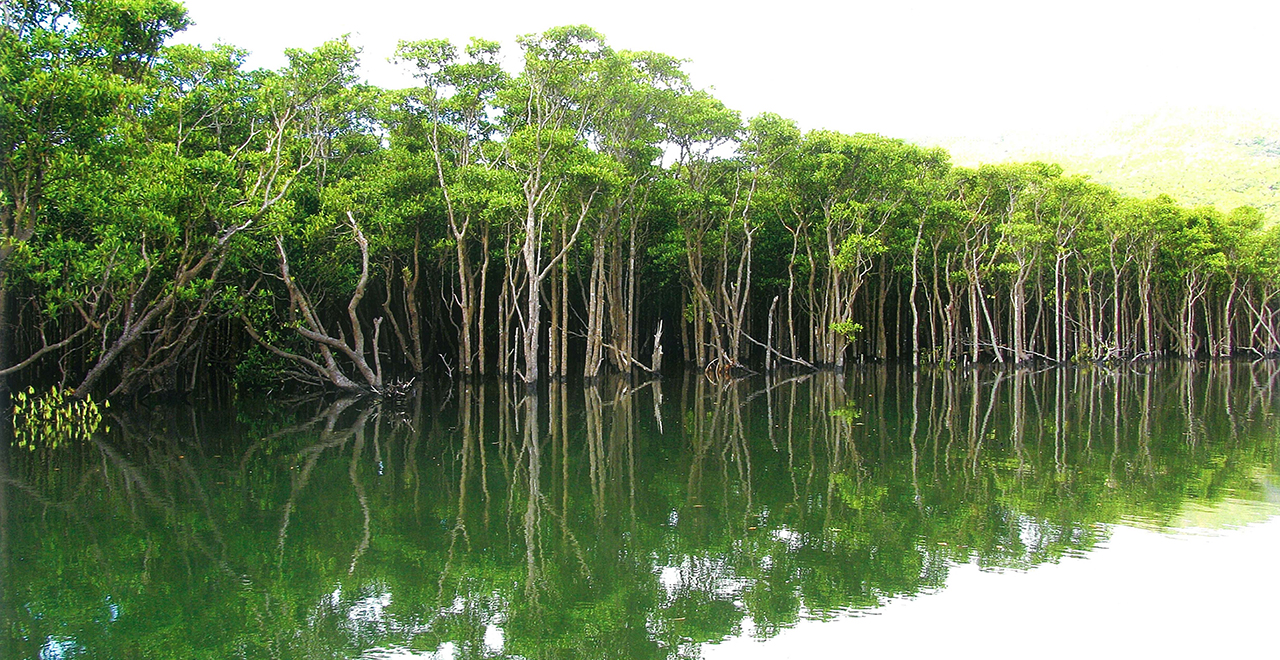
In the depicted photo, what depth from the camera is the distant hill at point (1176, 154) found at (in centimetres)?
6526

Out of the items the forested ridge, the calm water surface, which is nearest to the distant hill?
the forested ridge

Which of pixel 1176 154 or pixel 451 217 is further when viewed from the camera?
pixel 1176 154

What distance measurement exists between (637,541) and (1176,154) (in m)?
97.3

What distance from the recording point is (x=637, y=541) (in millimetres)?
7758

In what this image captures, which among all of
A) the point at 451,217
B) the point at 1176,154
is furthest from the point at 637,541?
the point at 1176,154

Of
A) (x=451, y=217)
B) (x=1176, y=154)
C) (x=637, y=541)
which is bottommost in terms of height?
(x=637, y=541)

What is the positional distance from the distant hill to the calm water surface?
37.9 meters

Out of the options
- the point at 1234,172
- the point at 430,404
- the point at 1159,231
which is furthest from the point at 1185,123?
the point at 430,404

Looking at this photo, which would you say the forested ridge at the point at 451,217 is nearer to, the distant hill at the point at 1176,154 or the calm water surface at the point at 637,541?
the calm water surface at the point at 637,541

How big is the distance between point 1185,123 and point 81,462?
125 meters

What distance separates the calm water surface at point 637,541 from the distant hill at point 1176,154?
124 ft

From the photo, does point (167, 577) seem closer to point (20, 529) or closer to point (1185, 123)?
point (20, 529)

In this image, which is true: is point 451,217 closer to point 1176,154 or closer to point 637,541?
point 637,541

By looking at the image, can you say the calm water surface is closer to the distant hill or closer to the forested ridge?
the forested ridge
